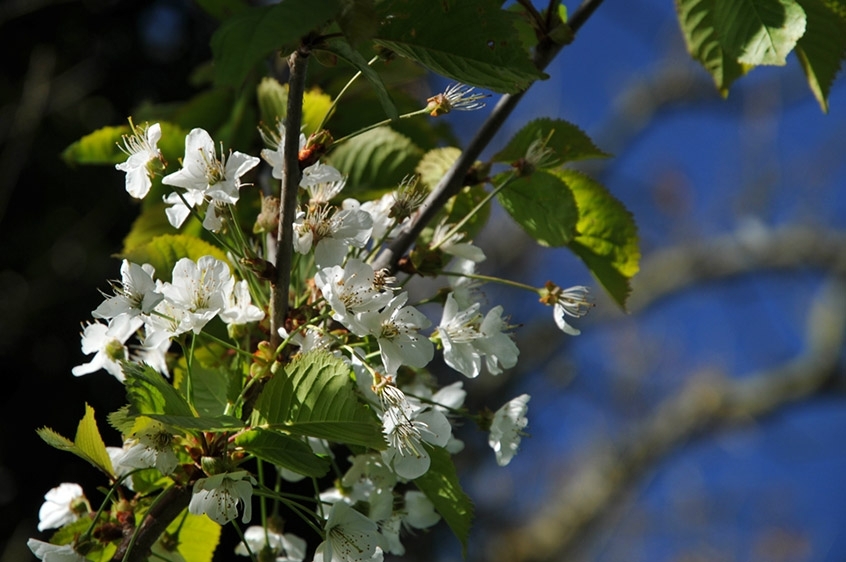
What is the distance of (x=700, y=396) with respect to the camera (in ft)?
15.9

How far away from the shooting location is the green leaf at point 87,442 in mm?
684

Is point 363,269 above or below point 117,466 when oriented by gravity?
above

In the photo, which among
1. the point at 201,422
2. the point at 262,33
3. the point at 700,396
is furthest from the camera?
the point at 700,396

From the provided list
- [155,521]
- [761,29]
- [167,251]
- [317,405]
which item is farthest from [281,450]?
[761,29]

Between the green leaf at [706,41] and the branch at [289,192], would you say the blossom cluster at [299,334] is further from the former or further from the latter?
the green leaf at [706,41]

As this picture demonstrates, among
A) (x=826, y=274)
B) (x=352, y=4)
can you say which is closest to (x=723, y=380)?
(x=826, y=274)

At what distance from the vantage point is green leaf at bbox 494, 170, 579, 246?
2.62ft

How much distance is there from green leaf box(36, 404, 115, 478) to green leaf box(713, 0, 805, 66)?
601 millimetres

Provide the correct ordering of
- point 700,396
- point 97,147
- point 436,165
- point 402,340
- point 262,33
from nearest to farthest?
1. point 262,33
2. point 402,340
3. point 436,165
4. point 97,147
5. point 700,396

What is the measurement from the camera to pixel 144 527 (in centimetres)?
68

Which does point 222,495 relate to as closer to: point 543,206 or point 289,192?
point 289,192

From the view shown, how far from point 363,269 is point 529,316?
14.8ft

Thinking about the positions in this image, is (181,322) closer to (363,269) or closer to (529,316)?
(363,269)

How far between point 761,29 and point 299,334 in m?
0.45
